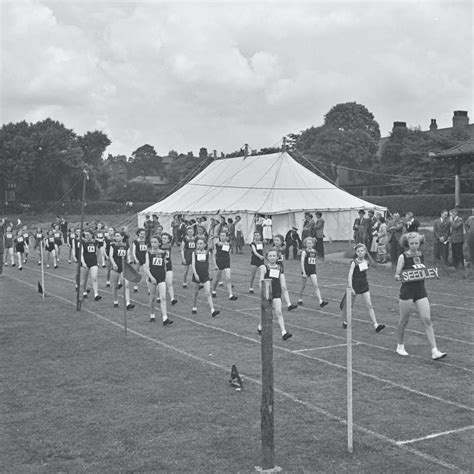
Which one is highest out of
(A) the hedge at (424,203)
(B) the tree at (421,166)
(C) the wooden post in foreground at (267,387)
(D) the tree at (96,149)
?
(D) the tree at (96,149)

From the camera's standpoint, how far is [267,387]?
710 centimetres

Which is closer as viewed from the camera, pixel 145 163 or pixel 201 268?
pixel 201 268

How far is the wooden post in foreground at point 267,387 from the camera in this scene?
22.5ft

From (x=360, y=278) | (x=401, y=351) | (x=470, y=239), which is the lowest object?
(x=401, y=351)

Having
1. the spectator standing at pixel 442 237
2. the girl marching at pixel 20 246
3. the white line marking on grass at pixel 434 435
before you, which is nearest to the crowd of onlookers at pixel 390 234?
the spectator standing at pixel 442 237

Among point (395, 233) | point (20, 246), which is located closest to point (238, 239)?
point (20, 246)

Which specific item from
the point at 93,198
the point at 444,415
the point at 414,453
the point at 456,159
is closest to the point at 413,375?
the point at 444,415

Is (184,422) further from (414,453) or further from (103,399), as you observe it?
(414,453)

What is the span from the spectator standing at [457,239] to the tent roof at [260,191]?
14604mm

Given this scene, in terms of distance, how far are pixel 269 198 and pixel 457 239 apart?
55.2 feet

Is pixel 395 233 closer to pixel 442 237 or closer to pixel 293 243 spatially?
pixel 442 237

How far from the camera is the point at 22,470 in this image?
691cm

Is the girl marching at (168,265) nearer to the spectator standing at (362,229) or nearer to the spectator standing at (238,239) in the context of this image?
the spectator standing at (362,229)

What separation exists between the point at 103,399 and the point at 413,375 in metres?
4.55
